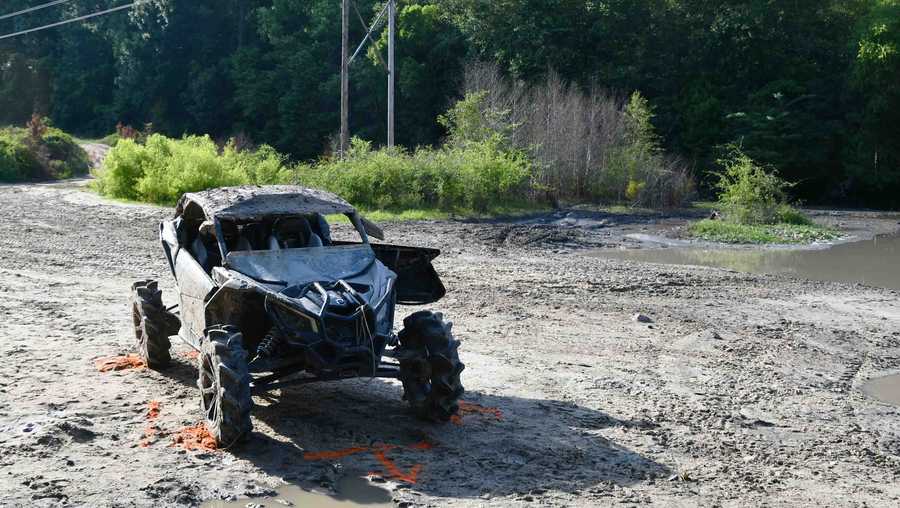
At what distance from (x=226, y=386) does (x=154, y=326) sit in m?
3.00

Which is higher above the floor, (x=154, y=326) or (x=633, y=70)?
(x=633, y=70)

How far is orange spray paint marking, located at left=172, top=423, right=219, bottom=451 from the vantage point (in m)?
8.05

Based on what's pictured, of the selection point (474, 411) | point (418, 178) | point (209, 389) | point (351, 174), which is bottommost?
point (474, 411)

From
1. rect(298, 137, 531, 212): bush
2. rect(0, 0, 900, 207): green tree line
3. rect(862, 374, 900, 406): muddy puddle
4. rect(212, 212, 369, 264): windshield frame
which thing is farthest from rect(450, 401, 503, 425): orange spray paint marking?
rect(0, 0, 900, 207): green tree line

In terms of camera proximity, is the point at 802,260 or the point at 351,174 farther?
the point at 351,174

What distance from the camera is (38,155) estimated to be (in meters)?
43.2

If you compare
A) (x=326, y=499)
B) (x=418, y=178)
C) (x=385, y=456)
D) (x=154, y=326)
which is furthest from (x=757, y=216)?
(x=326, y=499)

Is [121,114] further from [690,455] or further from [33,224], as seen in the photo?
[690,455]

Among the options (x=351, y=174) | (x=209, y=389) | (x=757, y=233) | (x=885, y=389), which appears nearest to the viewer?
(x=209, y=389)

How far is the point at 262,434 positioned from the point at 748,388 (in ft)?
17.2

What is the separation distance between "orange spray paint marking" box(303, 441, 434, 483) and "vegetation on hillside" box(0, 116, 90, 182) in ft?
123

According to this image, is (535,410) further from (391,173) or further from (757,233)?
(391,173)

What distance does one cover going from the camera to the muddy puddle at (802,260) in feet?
67.1

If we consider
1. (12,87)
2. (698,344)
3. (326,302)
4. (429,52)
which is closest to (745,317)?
(698,344)
